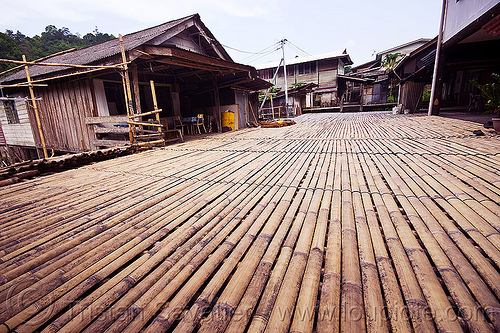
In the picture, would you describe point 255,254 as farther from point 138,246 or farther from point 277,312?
point 138,246

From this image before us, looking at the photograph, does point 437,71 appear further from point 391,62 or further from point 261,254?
point 391,62

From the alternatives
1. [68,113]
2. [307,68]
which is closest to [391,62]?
[307,68]

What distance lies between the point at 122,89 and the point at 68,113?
2103 mm

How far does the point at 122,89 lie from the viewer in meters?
8.93

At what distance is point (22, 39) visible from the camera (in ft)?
79.2

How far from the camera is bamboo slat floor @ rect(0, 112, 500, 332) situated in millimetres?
1059

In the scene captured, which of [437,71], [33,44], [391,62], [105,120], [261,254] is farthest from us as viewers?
[33,44]

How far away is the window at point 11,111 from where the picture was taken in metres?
10.1

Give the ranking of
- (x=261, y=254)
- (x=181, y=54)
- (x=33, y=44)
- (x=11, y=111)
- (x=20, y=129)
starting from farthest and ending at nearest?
(x=33, y=44) < (x=11, y=111) < (x=20, y=129) < (x=181, y=54) < (x=261, y=254)

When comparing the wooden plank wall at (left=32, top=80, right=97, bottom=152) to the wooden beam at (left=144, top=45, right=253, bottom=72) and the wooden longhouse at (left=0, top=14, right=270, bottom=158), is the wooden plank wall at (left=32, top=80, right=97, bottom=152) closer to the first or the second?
the wooden longhouse at (left=0, top=14, right=270, bottom=158)

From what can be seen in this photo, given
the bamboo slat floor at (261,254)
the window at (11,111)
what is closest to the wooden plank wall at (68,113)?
the window at (11,111)

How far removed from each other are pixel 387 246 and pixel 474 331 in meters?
0.62

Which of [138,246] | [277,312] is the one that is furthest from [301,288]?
[138,246]

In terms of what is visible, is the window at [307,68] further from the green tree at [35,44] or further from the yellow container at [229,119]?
the green tree at [35,44]
